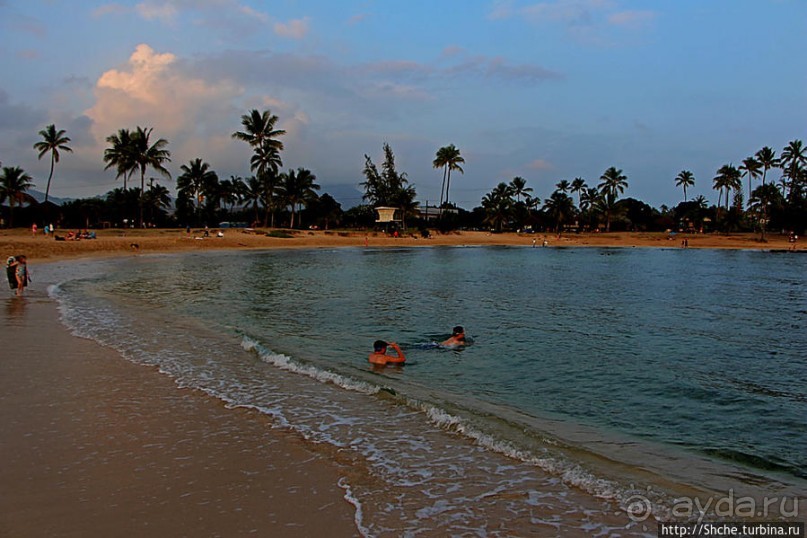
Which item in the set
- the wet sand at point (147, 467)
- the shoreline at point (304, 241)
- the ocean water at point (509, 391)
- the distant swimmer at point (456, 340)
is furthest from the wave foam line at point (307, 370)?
the shoreline at point (304, 241)

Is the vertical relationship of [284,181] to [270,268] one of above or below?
above

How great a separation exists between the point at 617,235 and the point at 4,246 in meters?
83.4

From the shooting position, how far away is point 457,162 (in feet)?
295

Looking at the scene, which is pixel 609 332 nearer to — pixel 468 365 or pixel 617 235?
pixel 468 365

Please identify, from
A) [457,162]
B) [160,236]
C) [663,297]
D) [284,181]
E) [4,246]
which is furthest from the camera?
[457,162]

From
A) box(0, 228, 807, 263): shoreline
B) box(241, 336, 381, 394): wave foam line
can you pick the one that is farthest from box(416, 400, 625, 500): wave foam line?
box(0, 228, 807, 263): shoreline

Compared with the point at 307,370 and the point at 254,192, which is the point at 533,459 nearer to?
the point at 307,370

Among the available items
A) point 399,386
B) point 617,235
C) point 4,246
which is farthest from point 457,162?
point 399,386

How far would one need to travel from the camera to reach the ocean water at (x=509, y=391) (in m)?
4.82

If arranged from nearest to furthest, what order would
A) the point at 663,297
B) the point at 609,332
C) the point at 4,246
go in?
the point at 609,332 < the point at 663,297 < the point at 4,246

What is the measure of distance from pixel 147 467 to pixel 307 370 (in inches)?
178

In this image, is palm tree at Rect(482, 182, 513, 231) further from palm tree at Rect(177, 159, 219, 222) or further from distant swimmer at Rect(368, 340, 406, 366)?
distant swimmer at Rect(368, 340, 406, 366)

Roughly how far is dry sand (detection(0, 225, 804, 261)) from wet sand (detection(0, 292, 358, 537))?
3245 cm

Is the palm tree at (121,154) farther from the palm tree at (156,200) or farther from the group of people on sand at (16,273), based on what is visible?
the group of people on sand at (16,273)
